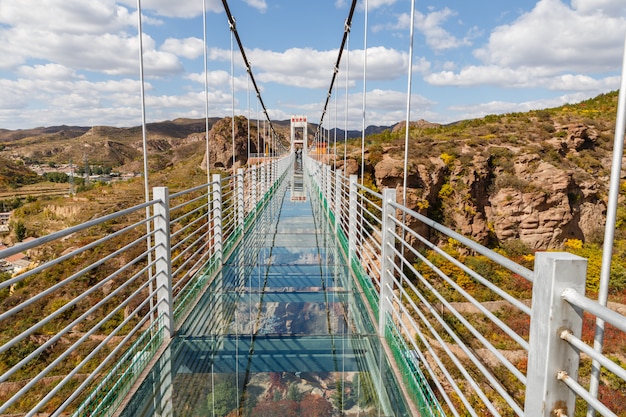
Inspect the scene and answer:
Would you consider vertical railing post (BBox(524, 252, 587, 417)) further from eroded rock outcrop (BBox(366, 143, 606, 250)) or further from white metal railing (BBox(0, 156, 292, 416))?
eroded rock outcrop (BBox(366, 143, 606, 250))

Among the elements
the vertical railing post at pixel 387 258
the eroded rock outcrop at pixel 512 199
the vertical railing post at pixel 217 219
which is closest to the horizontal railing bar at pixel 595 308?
the vertical railing post at pixel 387 258

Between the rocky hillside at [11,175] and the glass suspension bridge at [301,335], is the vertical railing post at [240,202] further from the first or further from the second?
the rocky hillside at [11,175]

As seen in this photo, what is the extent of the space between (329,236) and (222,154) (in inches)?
1814

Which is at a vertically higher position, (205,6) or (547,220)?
(205,6)

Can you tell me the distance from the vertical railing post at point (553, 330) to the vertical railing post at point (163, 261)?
2091mm

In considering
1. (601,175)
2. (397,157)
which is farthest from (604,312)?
(601,175)

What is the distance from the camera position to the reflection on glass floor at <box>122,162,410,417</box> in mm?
1863

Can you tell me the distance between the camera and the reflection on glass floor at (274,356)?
6.11 feet

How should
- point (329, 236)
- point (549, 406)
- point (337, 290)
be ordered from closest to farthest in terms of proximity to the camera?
1. point (549, 406)
2. point (337, 290)
3. point (329, 236)

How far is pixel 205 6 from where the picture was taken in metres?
5.52

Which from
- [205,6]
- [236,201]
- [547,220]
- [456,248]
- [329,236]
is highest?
[205,6]

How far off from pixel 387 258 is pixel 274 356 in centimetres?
92

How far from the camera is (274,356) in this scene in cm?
235

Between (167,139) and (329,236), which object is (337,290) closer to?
(329,236)
